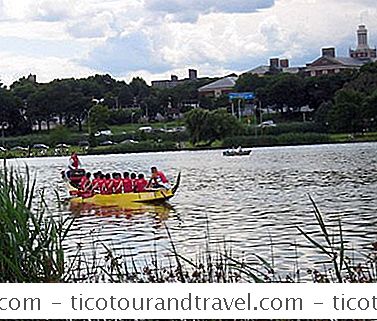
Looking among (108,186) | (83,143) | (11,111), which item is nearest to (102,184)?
(108,186)

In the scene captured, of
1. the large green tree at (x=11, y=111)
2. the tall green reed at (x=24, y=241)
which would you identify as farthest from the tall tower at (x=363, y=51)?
the tall green reed at (x=24, y=241)

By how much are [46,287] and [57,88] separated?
8996cm

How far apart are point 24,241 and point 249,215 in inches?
890

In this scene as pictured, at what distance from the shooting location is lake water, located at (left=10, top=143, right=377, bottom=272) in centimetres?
2036

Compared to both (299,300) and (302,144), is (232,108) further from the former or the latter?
(299,300)

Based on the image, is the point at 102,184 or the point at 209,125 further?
the point at 209,125

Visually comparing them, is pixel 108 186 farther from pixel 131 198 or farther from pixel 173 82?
pixel 173 82

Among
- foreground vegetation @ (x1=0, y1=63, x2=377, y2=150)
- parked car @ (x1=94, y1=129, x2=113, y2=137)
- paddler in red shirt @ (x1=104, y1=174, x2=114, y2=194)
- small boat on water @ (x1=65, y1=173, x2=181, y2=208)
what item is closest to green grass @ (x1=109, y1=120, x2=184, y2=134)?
foreground vegetation @ (x1=0, y1=63, x2=377, y2=150)

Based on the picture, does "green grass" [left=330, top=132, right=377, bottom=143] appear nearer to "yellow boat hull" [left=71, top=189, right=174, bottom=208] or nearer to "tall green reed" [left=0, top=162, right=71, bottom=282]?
"yellow boat hull" [left=71, top=189, right=174, bottom=208]

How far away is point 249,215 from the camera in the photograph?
101ft

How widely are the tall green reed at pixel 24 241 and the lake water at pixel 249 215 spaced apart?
113cm

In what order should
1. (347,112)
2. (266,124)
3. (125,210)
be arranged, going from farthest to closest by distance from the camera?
(266,124) < (347,112) < (125,210)

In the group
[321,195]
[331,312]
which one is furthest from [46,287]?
[321,195]

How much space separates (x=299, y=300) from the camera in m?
4.72
